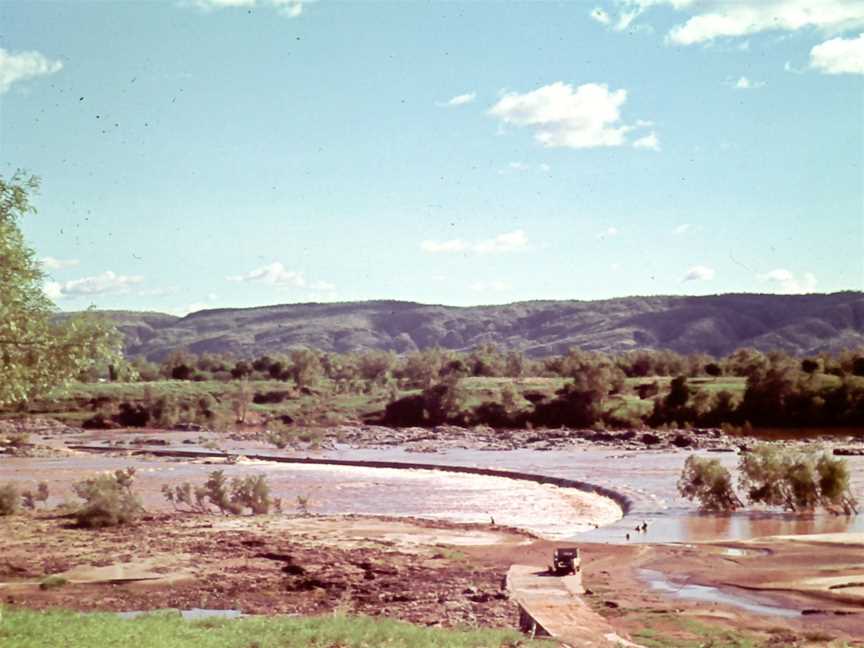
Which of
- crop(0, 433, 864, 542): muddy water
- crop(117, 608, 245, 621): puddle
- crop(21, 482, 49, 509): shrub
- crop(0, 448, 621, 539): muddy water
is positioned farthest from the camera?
crop(21, 482, 49, 509): shrub

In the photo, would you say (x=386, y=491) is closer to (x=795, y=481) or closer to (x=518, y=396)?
(x=795, y=481)

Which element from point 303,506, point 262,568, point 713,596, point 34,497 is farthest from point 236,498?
point 713,596

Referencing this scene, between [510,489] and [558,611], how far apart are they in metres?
29.1

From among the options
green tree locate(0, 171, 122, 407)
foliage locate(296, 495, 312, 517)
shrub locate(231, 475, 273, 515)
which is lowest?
foliage locate(296, 495, 312, 517)

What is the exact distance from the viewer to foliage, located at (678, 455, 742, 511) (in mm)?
38906

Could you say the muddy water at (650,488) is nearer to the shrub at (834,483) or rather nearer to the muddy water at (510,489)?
the muddy water at (510,489)

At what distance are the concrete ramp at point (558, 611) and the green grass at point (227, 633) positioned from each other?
96cm

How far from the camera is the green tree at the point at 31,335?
790 inches

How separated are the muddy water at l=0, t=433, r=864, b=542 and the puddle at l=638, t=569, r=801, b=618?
7134mm

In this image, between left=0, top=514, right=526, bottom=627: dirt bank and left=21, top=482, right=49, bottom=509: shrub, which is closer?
left=0, top=514, right=526, bottom=627: dirt bank

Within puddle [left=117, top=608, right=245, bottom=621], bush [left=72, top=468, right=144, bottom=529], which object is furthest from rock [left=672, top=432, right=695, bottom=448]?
puddle [left=117, top=608, right=245, bottom=621]

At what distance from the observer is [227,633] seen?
17.0 meters

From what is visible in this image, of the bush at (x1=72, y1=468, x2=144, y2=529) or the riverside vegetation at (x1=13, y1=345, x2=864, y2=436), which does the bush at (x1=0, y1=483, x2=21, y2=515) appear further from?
the riverside vegetation at (x1=13, y1=345, x2=864, y2=436)

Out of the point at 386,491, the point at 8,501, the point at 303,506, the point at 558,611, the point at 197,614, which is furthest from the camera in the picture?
the point at 386,491
